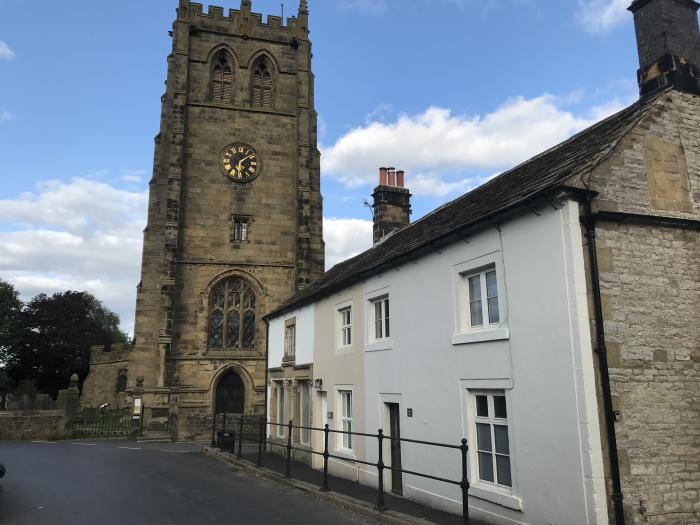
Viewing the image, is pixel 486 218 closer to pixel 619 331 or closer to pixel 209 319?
pixel 619 331

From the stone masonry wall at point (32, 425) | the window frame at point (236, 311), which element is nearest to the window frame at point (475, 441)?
the window frame at point (236, 311)

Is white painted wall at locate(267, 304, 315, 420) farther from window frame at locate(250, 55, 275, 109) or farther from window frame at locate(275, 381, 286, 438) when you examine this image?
window frame at locate(250, 55, 275, 109)

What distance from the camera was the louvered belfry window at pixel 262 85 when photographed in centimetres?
3042

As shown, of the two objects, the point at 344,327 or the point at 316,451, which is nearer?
the point at 344,327

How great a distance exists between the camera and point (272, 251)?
28422 mm

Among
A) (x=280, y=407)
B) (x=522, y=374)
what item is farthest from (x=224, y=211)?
(x=522, y=374)

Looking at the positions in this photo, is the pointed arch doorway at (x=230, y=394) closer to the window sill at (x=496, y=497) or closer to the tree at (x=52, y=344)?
the window sill at (x=496, y=497)

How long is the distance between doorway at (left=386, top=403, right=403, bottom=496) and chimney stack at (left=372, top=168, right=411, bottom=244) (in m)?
7.53

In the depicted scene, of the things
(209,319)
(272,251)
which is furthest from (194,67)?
(209,319)

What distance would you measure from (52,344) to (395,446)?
166ft

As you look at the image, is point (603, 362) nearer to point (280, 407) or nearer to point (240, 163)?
point (280, 407)

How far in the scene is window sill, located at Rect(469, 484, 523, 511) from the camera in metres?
7.28

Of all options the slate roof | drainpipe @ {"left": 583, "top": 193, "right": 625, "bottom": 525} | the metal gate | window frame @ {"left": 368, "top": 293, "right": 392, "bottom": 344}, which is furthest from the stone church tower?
drainpipe @ {"left": 583, "top": 193, "right": 625, "bottom": 525}

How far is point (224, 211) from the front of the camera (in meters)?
28.0
